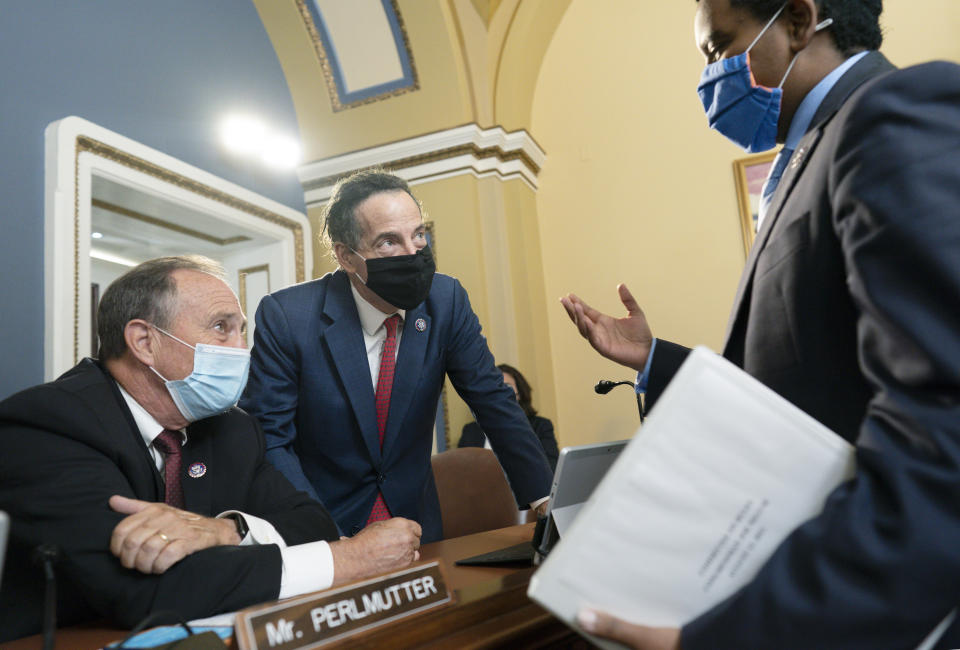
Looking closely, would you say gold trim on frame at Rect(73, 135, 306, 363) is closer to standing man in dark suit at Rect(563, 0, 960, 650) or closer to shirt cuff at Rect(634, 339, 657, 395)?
shirt cuff at Rect(634, 339, 657, 395)

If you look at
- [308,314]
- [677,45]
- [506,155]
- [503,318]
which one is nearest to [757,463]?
[308,314]

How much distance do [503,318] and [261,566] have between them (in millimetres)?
3570

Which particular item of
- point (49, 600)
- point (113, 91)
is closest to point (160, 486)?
point (49, 600)

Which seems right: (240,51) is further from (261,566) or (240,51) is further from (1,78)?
(261,566)

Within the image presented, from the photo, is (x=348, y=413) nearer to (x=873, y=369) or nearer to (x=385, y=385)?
(x=385, y=385)

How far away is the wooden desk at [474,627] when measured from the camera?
2.81 ft

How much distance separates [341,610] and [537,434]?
3.48 meters

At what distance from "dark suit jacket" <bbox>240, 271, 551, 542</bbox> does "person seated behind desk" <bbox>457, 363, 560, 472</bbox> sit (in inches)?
83.3

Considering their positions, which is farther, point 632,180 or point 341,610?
point 632,180

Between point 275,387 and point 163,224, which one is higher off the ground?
point 163,224

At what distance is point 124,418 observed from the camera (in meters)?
1.45

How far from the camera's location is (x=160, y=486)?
1.46m

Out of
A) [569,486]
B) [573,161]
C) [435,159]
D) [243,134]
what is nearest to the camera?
[569,486]

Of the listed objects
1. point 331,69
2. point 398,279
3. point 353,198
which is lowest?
point 398,279
